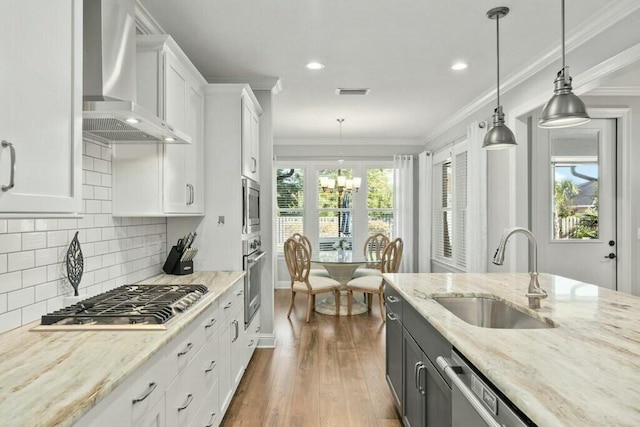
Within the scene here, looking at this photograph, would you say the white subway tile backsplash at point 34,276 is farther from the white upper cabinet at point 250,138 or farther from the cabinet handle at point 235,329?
the white upper cabinet at point 250,138

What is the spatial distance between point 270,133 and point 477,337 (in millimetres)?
3091

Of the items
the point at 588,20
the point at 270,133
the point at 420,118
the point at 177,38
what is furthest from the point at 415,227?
the point at 177,38

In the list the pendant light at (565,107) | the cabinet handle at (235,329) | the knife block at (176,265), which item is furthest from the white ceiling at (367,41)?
the cabinet handle at (235,329)

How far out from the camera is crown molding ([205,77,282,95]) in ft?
12.6

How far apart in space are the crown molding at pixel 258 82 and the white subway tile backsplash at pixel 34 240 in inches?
96.9

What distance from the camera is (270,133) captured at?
13.3 feet

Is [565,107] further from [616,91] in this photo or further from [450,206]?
[450,206]

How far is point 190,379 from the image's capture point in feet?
5.94

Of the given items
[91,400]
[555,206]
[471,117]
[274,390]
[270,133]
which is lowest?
[274,390]

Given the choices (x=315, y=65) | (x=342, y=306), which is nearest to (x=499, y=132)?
(x=315, y=65)

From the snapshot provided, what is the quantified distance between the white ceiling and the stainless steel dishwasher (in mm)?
2150

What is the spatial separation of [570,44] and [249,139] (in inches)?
103

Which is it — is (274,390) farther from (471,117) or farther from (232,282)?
(471,117)

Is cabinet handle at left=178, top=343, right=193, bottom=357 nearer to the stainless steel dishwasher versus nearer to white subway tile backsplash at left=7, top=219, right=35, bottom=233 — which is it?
white subway tile backsplash at left=7, top=219, right=35, bottom=233
